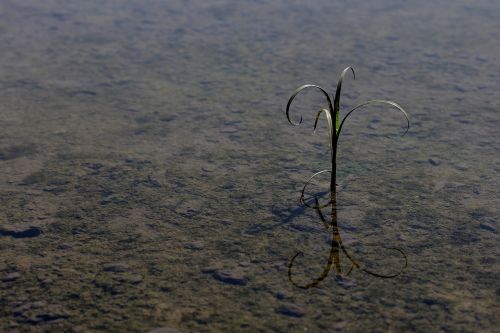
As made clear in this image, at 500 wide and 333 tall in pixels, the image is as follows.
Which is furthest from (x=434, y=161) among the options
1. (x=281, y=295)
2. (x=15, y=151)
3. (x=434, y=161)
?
(x=15, y=151)

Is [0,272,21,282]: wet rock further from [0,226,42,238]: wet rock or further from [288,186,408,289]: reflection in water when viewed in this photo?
[288,186,408,289]: reflection in water

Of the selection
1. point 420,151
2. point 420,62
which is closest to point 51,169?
point 420,151

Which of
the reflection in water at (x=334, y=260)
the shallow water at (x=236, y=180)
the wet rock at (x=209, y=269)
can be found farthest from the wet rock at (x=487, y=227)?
the wet rock at (x=209, y=269)

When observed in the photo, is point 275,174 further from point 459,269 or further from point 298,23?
point 298,23

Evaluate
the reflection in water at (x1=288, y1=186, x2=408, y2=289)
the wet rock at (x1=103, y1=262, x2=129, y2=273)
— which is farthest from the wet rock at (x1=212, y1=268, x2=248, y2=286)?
the wet rock at (x1=103, y1=262, x2=129, y2=273)

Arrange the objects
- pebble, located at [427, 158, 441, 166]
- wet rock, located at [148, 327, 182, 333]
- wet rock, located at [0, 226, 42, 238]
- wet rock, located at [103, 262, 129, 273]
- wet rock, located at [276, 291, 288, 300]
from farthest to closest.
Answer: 1. pebble, located at [427, 158, 441, 166]
2. wet rock, located at [0, 226, 42, 238]
3. wet rock, located at [103, 262, 129, 273]
4. wet rock, located at [276, 291, 288, 300]
5. wet rock, located at [148, 327, 182, 333]

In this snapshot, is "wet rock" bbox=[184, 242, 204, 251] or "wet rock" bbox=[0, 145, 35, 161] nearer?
"wet rock" bbox=[184, 242, 204, 251]
